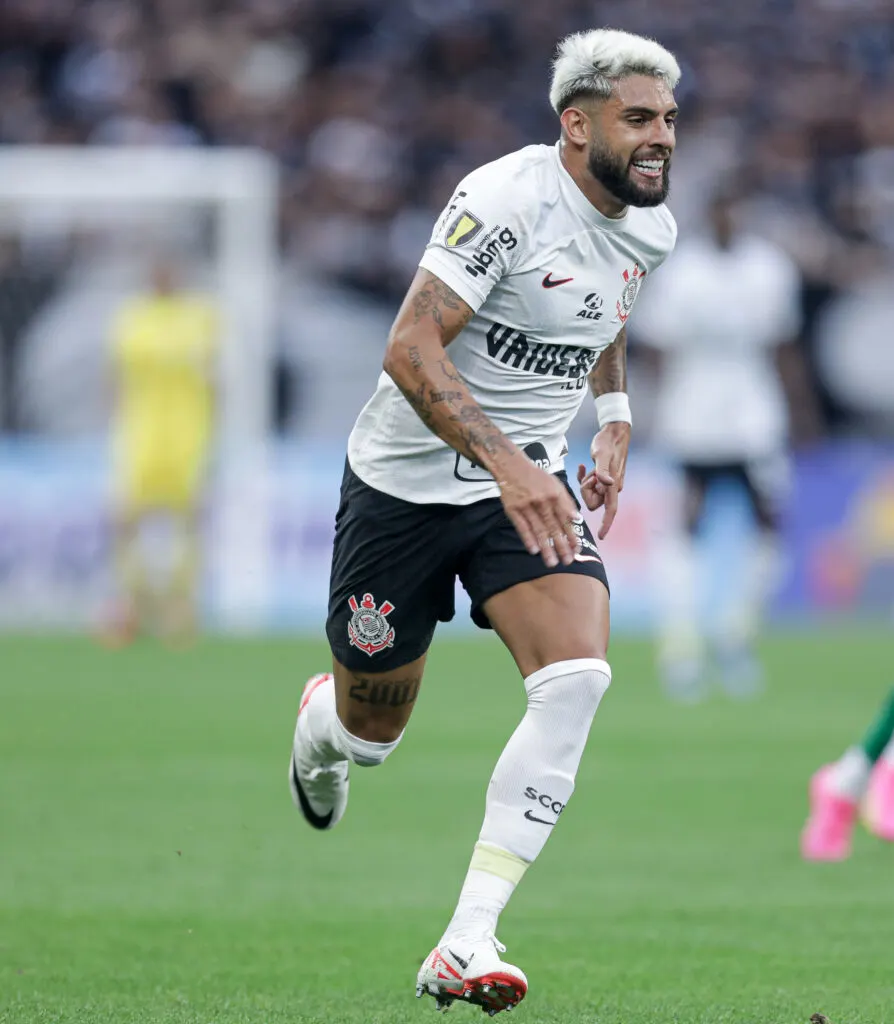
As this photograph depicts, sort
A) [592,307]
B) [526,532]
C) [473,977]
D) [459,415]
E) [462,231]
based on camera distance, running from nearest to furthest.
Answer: [473,977], [526,532], [459,415], [462,231], [592,307]

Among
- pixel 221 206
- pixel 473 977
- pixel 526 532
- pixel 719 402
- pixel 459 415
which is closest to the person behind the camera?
pixel 473 977

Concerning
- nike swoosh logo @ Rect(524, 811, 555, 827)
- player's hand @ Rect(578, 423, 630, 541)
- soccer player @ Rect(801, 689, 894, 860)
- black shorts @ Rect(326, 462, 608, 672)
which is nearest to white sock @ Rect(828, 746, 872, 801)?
soccer player @ Rect(801, 689, 894, 860)

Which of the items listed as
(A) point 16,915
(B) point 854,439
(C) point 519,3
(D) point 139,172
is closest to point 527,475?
(A) point 16,915

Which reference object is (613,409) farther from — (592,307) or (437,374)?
(437,374)

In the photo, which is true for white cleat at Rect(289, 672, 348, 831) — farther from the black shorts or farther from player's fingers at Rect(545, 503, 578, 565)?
player's fingers at Rect(545, 503, 578, 565)

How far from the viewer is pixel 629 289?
16.9 feet

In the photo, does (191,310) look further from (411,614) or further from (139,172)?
(411,614)

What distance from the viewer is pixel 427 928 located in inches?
231

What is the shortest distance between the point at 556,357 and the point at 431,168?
49.5 feet

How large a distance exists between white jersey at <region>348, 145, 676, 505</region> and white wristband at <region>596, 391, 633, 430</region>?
A: 1.32 feet

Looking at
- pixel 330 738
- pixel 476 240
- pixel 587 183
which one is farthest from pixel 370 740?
pixel 587 183

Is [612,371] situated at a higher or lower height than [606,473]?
higher

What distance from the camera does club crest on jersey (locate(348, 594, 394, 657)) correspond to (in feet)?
17.3

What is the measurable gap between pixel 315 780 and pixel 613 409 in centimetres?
149
